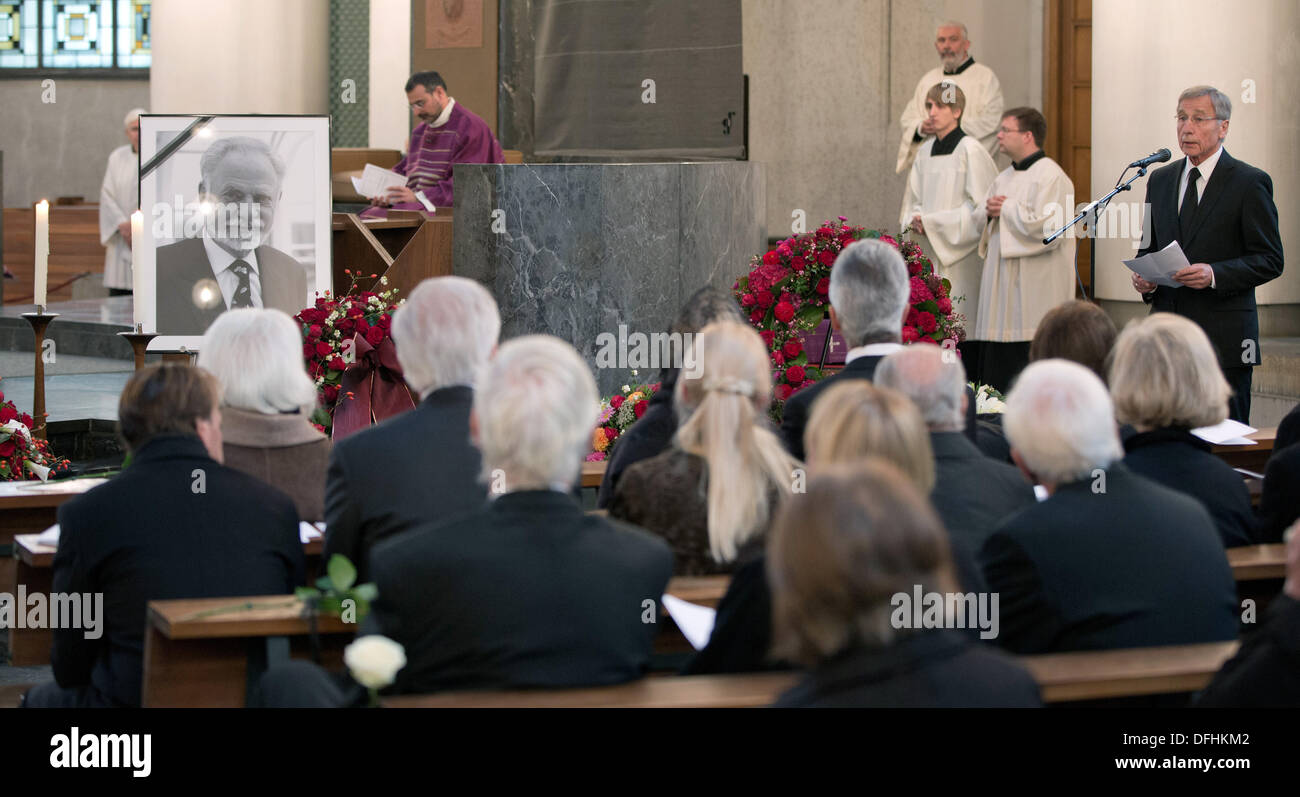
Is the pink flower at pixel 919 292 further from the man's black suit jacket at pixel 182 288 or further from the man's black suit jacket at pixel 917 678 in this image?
the man's black suit jacket at pixel 917 678

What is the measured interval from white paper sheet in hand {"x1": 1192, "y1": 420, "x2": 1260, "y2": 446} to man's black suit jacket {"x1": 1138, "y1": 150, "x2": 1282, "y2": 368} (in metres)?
1.26

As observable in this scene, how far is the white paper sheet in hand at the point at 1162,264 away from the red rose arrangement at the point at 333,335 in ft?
9.30

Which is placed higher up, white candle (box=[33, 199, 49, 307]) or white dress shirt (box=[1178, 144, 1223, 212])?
white dress shirt (box=[1178, 144, 1223, 212])

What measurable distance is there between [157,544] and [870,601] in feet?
5.82

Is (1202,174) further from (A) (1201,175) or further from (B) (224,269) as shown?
(B) (224,269)

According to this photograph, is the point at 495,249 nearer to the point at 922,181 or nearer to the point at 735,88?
the point at 735,88

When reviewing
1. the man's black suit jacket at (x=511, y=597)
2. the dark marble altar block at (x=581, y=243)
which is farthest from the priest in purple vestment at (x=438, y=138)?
the man's black suit jacket at (x=511, y=597)

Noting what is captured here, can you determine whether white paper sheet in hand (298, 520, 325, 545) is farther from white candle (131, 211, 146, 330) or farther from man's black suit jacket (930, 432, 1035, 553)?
white candle (131, 211, 146, 330)

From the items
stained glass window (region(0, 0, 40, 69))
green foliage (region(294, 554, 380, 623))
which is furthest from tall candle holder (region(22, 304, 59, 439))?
stained glass window (region(0, 0, 40, 69))

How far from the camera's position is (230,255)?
21.3 ft

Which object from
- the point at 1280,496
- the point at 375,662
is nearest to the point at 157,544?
the point at 375,662

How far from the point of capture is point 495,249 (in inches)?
268

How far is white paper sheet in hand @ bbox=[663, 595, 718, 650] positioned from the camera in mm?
2973

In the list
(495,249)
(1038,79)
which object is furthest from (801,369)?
(1038,79)
